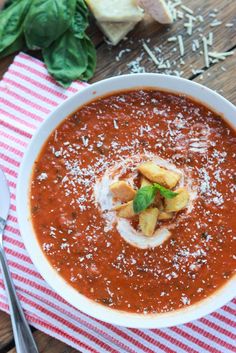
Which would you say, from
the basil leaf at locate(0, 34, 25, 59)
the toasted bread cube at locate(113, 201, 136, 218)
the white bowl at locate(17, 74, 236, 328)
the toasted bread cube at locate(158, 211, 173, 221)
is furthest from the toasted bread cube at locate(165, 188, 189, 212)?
the basil leaf at locate(0, 34, 25, 59)

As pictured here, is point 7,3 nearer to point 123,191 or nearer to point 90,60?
point 90,60

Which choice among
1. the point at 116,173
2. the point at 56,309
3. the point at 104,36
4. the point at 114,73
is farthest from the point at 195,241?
the point at 104,36

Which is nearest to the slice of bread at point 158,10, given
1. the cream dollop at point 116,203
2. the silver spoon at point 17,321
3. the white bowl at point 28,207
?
the white bowl at point 28,207

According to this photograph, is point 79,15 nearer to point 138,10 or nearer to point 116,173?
point 138,10

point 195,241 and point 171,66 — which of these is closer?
point 195,241

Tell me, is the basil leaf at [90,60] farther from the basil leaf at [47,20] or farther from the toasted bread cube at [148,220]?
the toasted bread cube at [148,220]

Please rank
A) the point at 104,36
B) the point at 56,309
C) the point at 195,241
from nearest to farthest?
the point at 195,241 → the point at 56,309 → the point at 104,36

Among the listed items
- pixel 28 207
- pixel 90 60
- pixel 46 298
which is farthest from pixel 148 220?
pixel 90 60
